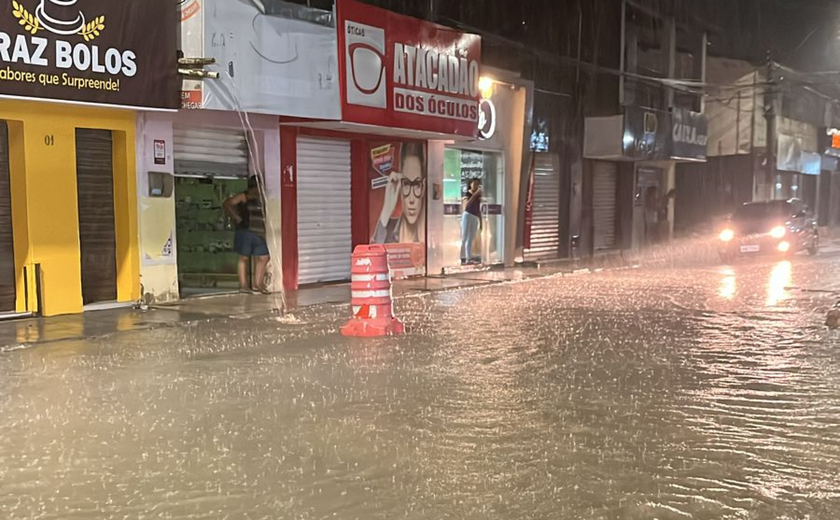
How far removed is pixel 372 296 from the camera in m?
9.56

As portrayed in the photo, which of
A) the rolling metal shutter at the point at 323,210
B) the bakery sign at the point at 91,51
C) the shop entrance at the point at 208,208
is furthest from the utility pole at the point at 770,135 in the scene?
the bakery sign at the point at 91,51

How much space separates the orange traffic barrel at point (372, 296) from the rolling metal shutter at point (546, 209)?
11.6m

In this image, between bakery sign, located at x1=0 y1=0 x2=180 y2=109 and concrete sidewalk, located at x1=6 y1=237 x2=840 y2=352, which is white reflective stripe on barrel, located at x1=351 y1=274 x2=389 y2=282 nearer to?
concrete sidewalk, located at x1=6 y1=237 x2=840 y2=352

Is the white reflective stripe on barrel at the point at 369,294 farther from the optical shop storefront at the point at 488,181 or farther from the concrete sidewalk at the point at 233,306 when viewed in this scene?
the optical shop storefront at the point at 488,181

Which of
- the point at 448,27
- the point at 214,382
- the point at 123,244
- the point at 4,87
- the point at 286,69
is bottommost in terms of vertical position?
the point at 214,382

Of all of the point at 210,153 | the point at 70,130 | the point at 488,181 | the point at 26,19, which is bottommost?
the point at 488,181

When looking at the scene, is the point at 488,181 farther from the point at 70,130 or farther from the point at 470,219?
the point at 70,130

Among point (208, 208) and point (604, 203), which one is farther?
point (604, 203)

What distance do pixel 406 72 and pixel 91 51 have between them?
6.21 meters

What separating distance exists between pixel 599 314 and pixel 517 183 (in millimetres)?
8950

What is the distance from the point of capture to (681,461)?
16.1ft

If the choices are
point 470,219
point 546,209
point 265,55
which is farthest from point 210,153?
point 546,209

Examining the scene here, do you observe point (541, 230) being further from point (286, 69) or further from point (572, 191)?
point (286, 69)

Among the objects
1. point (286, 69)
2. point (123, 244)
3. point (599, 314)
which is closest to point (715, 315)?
point (599, 314)
